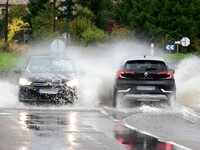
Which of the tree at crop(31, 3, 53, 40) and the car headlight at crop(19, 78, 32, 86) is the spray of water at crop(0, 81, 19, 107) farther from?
the tree at crop(31, 3, 53, 40)

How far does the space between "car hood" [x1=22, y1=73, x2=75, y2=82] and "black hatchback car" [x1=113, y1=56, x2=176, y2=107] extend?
5.12ft

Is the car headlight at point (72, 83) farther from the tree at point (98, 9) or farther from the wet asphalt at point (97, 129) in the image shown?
the tree at point (98, 9)

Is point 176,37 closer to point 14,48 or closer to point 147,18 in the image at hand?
point 147,18

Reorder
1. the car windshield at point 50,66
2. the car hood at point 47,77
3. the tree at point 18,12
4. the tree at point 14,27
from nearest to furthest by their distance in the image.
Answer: the car hood at point 47,77 < the car windshield at point 50,66 < the tree at point 14,27 < the tree at point 18,12

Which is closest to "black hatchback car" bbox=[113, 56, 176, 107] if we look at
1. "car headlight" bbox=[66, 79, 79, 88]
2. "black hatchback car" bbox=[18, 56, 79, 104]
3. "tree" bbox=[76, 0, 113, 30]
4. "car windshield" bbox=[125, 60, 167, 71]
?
"car windshield" bbox=[125, 60, 167, 71]

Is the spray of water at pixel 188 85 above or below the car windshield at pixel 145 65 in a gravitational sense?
below

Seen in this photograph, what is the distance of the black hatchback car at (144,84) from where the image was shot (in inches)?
967

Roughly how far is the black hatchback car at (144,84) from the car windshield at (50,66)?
2040 mm

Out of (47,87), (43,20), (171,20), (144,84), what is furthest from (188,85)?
(43,20)

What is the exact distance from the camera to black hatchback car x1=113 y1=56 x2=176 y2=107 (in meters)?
24.6

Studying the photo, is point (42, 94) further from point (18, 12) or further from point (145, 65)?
point (18, 12)

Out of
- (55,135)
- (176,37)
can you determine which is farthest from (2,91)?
(176,37)

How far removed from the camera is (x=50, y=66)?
26.4m

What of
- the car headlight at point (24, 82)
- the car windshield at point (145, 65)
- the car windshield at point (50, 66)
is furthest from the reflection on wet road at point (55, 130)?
the car windshield at point (50, 66)
